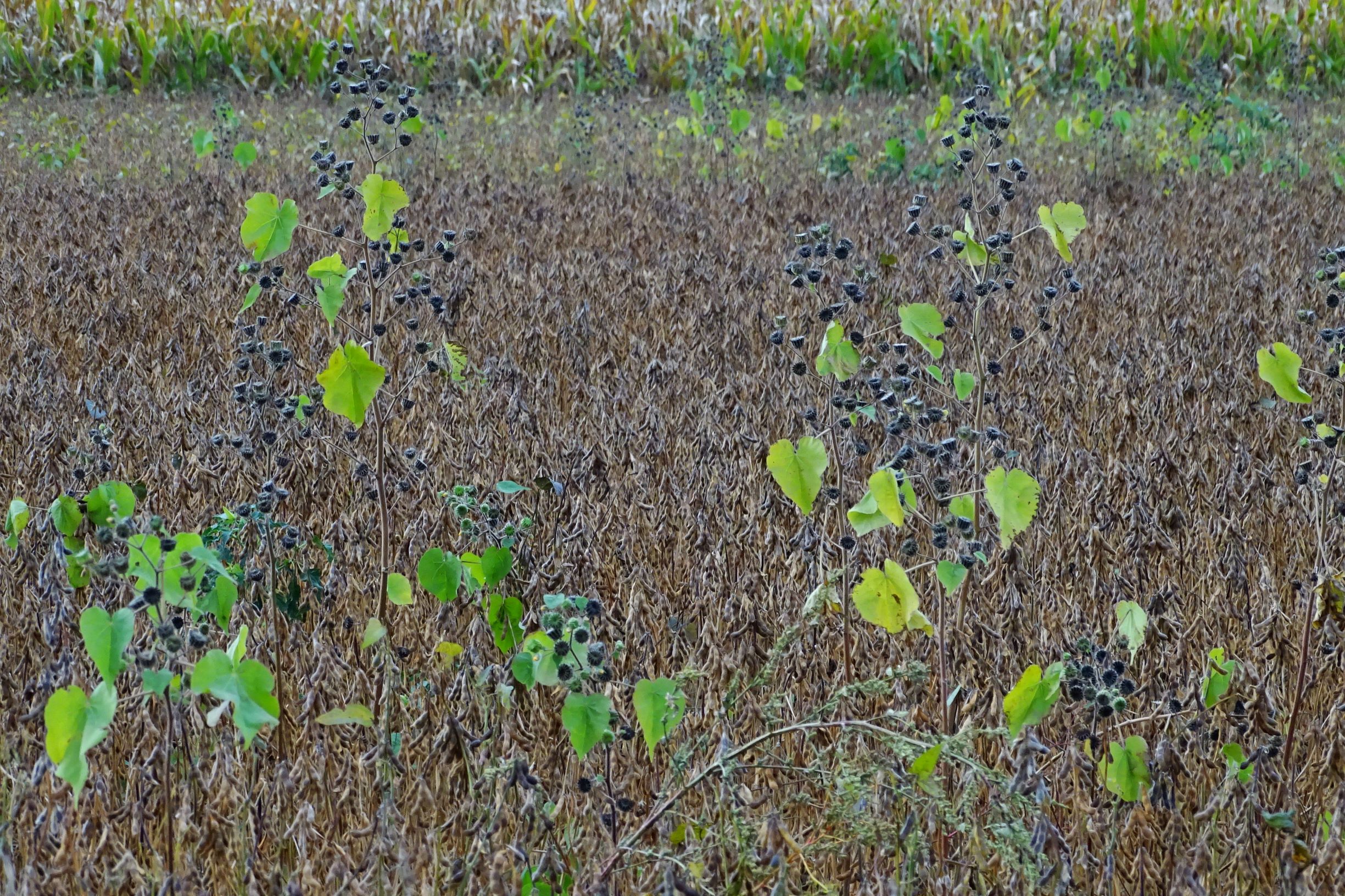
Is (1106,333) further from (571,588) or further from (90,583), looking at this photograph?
(90,583)

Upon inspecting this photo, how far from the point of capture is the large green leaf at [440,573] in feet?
6.56

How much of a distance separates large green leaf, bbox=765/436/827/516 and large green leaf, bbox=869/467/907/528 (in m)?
0.15

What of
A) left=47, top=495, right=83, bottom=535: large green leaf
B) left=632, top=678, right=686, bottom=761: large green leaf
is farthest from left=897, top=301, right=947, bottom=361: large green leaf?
left=47, top=495, right=83, bottom=535: large green leaf

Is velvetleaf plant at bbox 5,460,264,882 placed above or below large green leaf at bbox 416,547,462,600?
above

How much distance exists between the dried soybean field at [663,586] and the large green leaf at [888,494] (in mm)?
11

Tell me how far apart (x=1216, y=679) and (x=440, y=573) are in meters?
1.09

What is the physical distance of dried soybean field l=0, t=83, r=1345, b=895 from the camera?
1.53 metres

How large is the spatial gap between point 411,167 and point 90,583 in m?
5.38

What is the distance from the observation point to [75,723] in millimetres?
1257

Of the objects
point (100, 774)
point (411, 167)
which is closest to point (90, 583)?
point (100, 774)

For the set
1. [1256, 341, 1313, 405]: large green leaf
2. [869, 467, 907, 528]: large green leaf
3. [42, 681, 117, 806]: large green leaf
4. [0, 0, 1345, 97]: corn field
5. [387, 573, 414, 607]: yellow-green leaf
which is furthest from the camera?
[0, 0, 1345, 97]: corn field

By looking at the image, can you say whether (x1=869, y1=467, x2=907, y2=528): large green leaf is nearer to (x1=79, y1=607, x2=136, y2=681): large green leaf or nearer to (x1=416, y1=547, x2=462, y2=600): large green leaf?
(x1=416, y1=547, x2=462, y2=600): large green leaf

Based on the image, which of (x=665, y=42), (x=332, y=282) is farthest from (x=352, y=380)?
(x=665, y=42)

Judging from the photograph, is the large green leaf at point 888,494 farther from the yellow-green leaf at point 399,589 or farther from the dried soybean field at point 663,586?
the yellow-green leaf at point 399,589
